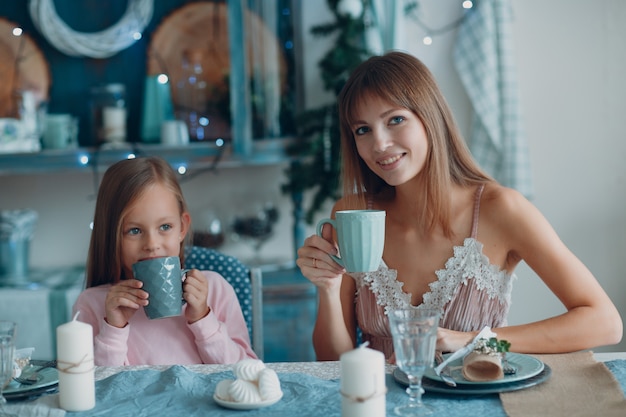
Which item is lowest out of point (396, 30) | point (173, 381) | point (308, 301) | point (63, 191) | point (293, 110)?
point (308, 301)

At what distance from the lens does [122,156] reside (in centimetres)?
303

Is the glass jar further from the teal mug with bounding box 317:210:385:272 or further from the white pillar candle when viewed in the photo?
the white pillar candle

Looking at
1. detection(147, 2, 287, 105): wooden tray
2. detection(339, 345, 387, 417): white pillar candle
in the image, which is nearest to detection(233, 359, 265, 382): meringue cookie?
detection(339, 345, 387, 417): white pillar candle

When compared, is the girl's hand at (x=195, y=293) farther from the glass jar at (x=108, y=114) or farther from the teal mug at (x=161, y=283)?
the glass jar at (x=108, y=114)

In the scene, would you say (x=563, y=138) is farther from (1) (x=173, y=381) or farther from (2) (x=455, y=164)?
(1) (x=173, y=381)

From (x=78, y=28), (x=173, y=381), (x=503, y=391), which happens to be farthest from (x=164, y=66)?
(x=503, y=391)

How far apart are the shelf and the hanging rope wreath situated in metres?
0.45

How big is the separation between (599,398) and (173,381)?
0.67m

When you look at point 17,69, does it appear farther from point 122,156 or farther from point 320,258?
point 320,258

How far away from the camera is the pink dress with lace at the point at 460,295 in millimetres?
1726

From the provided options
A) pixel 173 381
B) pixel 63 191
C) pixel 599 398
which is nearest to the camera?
pixel 599 398

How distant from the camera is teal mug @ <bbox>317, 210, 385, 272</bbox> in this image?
4.33 ft

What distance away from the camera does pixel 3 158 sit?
2980 mm

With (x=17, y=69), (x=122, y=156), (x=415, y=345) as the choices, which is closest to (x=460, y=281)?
(x=415, y=345)
